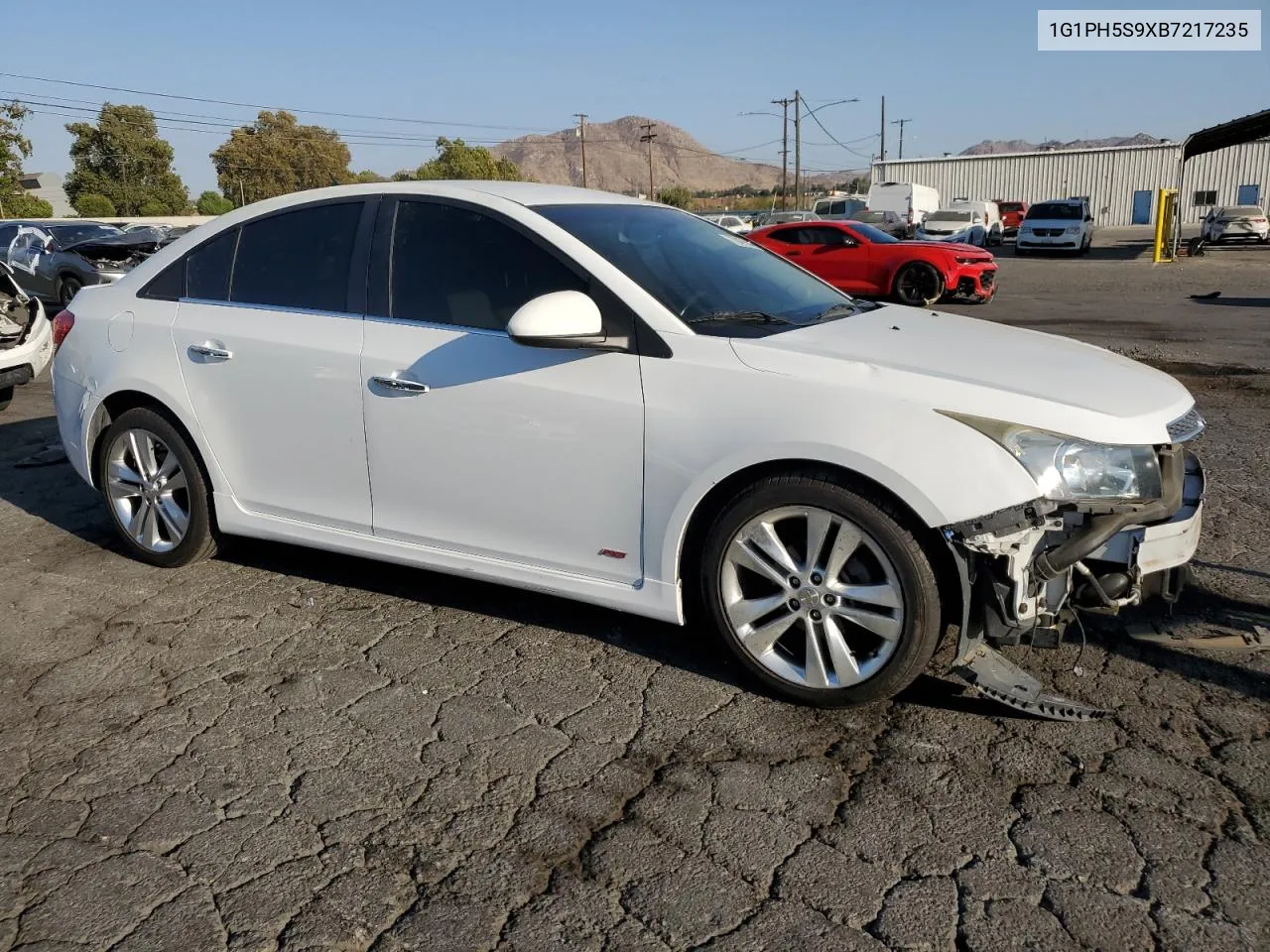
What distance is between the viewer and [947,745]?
3.18 metres

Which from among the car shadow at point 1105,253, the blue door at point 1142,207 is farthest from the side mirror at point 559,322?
the blue door at point 1142,207

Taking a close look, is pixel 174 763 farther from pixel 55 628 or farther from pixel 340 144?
pixel 340 144

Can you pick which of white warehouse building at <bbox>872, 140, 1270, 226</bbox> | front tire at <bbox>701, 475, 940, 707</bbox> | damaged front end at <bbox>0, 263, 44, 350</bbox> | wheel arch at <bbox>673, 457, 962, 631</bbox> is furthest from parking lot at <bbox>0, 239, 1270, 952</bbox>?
white warehouse building at <bbox>872, 140, 1270, 226</bbox>

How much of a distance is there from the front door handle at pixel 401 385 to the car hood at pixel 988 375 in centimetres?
121

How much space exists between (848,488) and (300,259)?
2.50 m

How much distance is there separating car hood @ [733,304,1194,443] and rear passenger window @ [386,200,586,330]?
0.86 meters

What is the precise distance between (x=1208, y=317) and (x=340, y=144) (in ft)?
288

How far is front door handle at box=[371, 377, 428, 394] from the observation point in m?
3.82

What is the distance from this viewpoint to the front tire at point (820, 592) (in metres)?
3.15

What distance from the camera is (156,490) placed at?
15.4ft

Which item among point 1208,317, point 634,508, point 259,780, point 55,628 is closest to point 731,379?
point 634,508

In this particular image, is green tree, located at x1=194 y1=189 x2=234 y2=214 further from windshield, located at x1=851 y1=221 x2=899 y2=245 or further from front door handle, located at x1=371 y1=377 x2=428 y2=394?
front door handle, located at x1=371 y1=377 x2=428 y2=394

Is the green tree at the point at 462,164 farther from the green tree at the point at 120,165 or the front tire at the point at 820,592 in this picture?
the front tire at the point at 820,592

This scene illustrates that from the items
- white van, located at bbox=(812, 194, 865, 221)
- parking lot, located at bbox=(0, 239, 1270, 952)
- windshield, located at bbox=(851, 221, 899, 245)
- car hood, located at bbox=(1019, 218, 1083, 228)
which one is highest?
white van, located at bbox=(812, 194, 865, 221)
